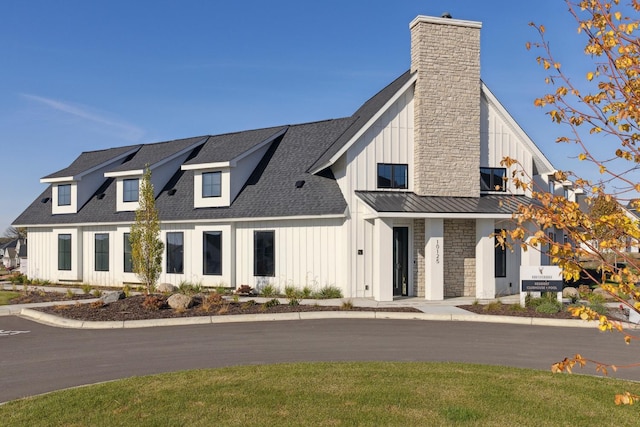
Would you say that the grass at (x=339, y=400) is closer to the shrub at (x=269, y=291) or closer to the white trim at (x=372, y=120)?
the white trim at (x=372, y=120)

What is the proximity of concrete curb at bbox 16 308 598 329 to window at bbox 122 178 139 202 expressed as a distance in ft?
36.3

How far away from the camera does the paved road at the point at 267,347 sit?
10297 mm

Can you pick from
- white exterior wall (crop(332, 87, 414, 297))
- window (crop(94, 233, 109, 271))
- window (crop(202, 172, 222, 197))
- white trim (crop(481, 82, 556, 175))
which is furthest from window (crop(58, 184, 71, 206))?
white trim (crop(481, 82, 556, 175))

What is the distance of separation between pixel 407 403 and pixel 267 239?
15.9 m

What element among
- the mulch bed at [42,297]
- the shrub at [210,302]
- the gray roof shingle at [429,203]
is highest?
the gray roof shingle at [429,203]

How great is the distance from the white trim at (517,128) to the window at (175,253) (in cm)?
1436

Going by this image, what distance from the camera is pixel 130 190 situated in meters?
28.0

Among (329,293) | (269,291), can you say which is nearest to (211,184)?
(269,291)

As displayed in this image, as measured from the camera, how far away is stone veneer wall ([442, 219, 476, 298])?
70.8ft

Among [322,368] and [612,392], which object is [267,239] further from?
[612,392]

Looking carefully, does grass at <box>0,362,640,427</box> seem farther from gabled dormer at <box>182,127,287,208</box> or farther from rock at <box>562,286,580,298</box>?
gabled dormer at <box>182,127,287,208</box>

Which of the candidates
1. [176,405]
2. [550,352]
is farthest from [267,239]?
[176,405]

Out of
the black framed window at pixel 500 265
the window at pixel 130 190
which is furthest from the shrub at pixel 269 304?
the window at pixel 130 190

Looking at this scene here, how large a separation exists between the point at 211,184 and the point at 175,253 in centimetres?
355
